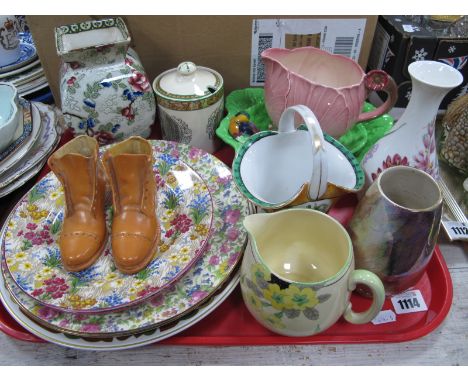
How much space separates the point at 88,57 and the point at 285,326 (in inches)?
19.6

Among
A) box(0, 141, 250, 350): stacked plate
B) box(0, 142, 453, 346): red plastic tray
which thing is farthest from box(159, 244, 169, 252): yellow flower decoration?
box(0, 142, 453, 346): red plastic tray

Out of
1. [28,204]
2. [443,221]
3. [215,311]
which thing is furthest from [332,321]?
[28,204]

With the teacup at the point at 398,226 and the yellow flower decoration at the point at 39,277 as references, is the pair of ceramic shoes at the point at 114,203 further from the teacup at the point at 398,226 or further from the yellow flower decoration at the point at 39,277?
the teacup at the point at 398,226

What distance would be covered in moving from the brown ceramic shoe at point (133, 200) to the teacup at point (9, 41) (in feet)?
1.43

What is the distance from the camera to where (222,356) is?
51 cm

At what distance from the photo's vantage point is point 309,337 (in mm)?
507

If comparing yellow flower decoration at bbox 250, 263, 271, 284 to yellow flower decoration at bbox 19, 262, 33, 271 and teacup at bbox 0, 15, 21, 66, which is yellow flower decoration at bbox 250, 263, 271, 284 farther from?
teacup at bbox 0, 15, 21, 66

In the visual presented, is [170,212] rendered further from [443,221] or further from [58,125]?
[443,221]

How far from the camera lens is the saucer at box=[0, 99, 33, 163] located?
2.15 feet

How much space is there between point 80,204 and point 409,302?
0.48 metres

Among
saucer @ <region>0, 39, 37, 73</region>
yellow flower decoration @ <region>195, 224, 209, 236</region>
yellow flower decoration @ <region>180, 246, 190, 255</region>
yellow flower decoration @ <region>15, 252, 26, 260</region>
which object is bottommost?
yellow flower decoration @ <region>15, 252, 26, 260</region>

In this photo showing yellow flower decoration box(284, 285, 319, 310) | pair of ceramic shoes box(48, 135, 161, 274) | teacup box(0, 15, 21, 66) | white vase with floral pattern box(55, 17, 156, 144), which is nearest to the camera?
yellow flower decoration box(284, 285, 319, 310)

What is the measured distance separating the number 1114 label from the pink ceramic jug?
0.27 meters

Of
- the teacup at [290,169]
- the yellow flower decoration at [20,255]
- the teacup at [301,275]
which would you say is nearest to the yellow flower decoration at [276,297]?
the teacup at [301,275]
